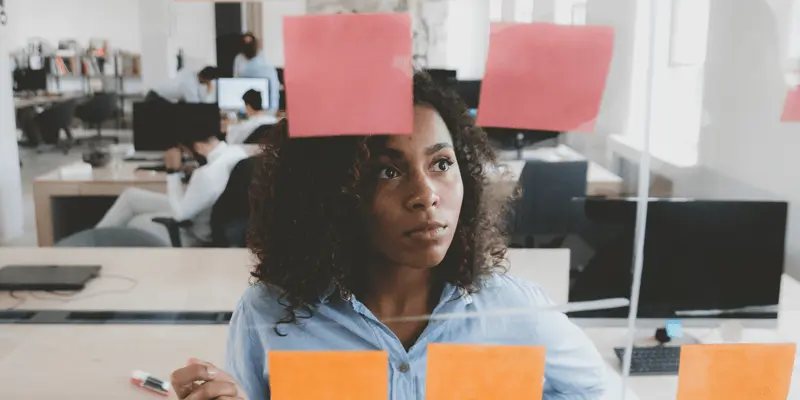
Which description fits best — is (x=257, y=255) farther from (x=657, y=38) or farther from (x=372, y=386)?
(x=657, y=38)

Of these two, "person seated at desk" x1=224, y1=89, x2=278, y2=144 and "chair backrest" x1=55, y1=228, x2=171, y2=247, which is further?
"chair backrest" x1=55, y1=228, x2=171, y2=247

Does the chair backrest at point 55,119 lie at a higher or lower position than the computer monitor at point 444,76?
lower

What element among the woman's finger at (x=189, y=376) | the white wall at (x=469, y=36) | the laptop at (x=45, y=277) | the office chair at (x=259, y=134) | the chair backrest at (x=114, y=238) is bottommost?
the woman's finger at (x=189, y=376)

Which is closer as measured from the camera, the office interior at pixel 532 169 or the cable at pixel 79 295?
the office interior at pixel 532 169

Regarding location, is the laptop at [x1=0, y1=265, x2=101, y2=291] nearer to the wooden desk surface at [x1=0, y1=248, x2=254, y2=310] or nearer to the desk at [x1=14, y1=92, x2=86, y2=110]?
the wooden desk surface at [x1=0, y1=248, x2=254, y2=310]

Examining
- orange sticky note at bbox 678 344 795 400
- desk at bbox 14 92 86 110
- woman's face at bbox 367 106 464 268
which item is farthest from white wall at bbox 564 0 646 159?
desk at bbox 14 92 86 110

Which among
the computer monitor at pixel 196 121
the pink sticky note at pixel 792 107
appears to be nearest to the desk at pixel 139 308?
the computer monitor at pixel 196 121

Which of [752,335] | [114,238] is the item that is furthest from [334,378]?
[752,335]

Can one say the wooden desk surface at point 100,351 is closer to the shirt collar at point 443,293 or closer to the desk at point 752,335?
the shirt collar at point 443,293
